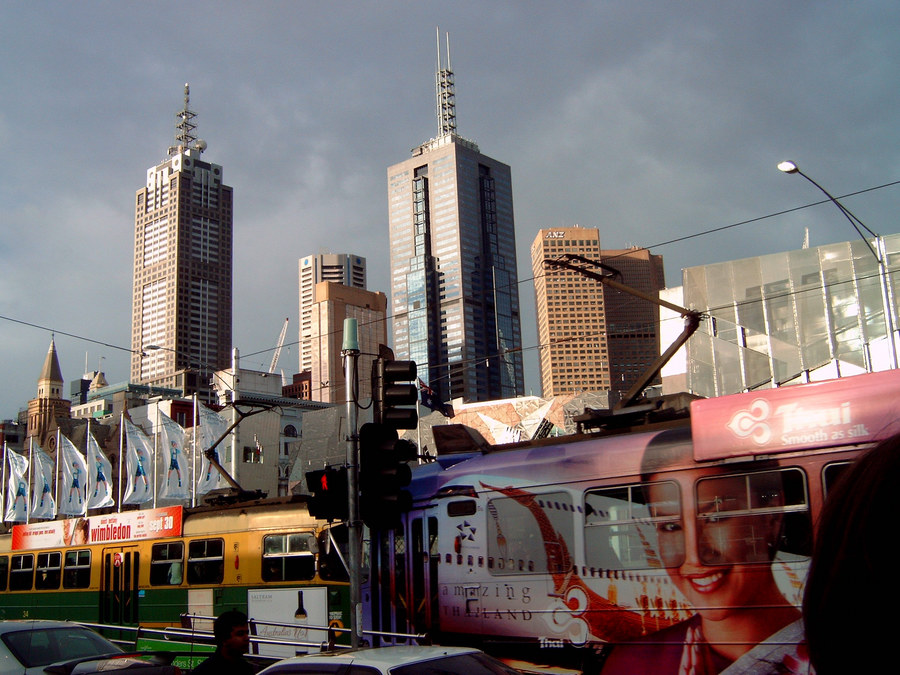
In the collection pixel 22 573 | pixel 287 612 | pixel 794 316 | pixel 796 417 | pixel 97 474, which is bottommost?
pixel 287 612

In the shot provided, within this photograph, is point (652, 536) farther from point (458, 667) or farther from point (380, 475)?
point (458, 667)

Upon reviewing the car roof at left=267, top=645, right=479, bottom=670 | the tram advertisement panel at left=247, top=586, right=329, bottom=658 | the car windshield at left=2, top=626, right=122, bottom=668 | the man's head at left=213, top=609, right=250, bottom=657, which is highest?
the man's head at left=213, top=609, right=250, bottom=657

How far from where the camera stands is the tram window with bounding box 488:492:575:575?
34.7 feet

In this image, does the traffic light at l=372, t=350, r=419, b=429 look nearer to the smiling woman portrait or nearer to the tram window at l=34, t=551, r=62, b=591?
the smiling woman portrait

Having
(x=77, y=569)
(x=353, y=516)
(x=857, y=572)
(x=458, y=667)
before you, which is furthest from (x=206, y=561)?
(x=857, y=572)

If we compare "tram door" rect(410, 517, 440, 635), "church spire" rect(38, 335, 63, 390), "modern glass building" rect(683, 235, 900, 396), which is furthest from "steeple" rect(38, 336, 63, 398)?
"tram door" rect(410, 517, 440, 635)

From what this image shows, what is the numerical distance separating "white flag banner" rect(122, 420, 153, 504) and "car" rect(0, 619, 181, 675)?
35076mm

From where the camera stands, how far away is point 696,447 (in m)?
9.62

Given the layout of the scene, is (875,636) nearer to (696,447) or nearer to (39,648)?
(696,447)

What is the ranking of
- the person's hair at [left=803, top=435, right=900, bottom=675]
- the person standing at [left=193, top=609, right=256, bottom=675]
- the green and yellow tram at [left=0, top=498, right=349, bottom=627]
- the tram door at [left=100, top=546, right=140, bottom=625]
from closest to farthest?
the person's hair at [left=803, top=435, right=900, bottom=675] < the person standing at [left=193, top=609, right=256, bottom=675] < the green and yellow tram at [left=0, top=498, right=349, bottom=627] < the tram door at [left=100, top=546, right=140, bottom=625]

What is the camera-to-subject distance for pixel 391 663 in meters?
6.59

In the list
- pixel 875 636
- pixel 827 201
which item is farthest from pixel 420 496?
pixel 827 201

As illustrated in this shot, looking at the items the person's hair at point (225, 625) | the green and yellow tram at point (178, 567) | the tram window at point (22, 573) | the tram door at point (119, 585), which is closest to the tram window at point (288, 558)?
the green and yellow tram at point (178, 567)

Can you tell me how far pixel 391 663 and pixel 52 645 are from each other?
595 centimetres
